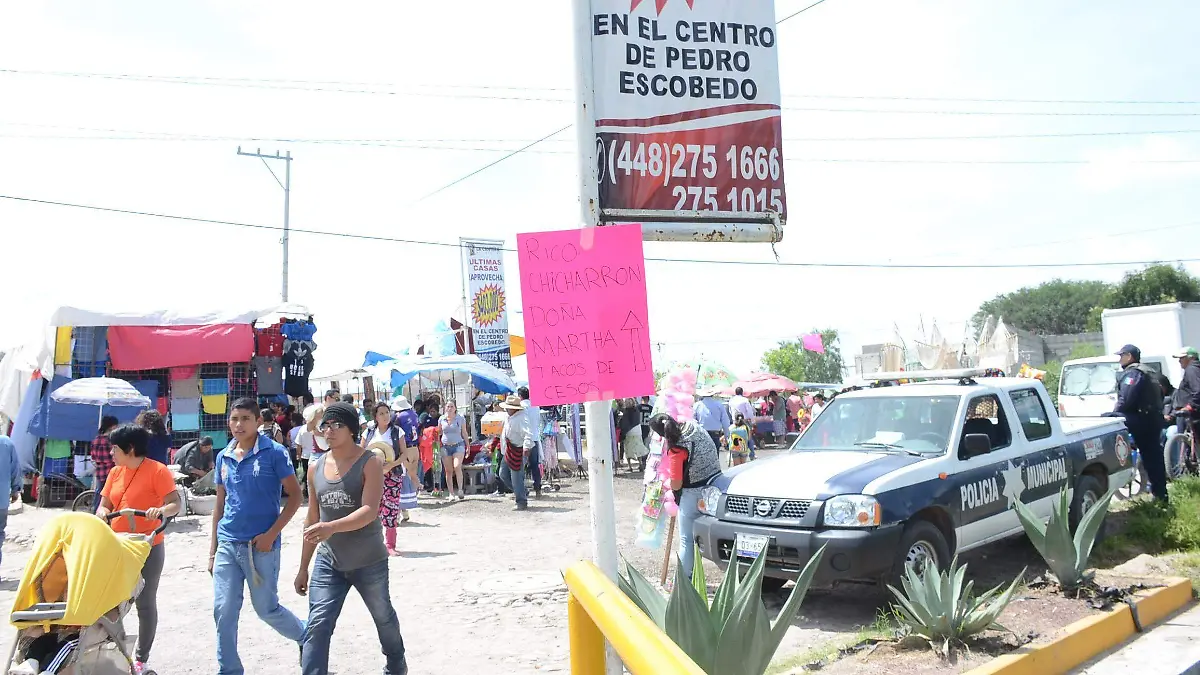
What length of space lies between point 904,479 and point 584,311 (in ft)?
12.8

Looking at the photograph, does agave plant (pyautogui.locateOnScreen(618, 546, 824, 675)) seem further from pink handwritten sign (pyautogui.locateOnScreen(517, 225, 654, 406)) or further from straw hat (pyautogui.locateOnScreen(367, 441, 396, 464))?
straw hat (pyautogui.locateOnScreen(367, 441, 396, 464))

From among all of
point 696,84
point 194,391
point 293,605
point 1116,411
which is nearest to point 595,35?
point 696,84

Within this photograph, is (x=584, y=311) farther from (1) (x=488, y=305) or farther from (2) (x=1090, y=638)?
(1) (x=488, y=305)

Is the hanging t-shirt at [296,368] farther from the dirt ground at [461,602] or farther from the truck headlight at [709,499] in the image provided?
the truck headlight at [709,499]

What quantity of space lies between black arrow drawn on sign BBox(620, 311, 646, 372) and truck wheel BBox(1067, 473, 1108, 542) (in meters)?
6.59

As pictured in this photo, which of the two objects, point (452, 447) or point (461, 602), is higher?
point (452, 447)

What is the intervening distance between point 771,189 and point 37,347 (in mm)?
14233

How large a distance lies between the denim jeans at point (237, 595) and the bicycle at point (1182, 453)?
1135 centimetres

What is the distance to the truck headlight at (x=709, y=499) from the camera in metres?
7.06

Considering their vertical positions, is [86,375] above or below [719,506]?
above

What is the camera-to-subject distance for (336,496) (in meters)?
4.77

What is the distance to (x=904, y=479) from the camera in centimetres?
643

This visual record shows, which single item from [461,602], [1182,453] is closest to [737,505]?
[461,602]

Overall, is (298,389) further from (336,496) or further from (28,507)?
(336,496)
